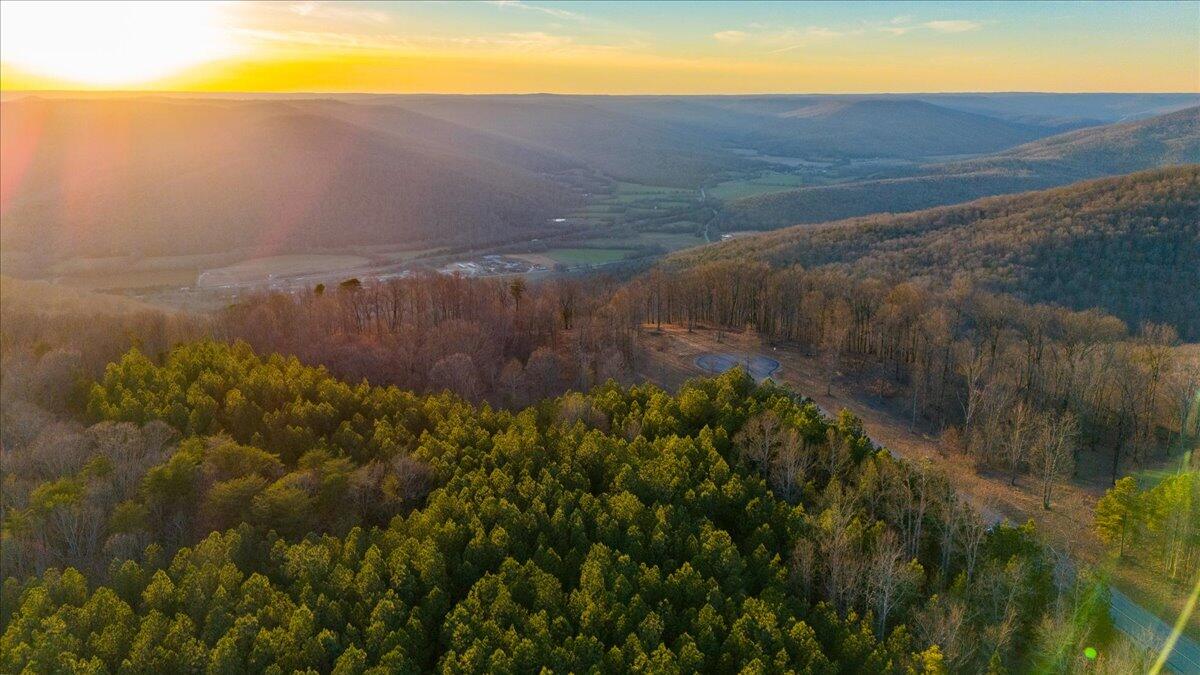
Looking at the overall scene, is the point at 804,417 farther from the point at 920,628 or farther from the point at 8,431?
the point at 8,431

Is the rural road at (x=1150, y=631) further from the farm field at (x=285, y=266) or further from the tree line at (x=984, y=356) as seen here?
the farm field at (x=285, y=266)

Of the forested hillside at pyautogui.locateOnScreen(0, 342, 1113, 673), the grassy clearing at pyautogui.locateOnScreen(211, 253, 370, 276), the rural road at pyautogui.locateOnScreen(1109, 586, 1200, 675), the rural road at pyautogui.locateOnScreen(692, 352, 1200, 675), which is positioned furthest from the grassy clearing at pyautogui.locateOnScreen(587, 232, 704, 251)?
the rural road at pyautogui.locateOnScreen(1109, 586, 1200, 675)

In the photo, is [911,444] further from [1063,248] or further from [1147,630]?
[1063,248]

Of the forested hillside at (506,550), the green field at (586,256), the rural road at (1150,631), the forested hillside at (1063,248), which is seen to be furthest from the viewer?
the green field at (586,256)

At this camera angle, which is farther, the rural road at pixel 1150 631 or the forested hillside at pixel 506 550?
the rural road at pixel 1150 631

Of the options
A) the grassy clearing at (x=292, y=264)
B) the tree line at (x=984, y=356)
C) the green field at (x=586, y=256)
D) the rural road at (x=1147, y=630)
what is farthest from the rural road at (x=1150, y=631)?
the grassy clearing at (x=292, y=264)

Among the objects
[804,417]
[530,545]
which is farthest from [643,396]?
[530,545]

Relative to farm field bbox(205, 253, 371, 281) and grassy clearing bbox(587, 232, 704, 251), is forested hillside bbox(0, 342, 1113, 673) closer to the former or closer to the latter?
farm field bbox(205, 253, 371, 281)
